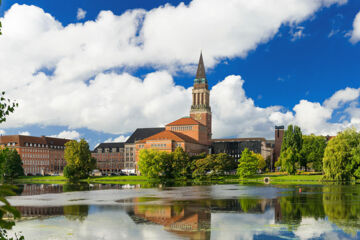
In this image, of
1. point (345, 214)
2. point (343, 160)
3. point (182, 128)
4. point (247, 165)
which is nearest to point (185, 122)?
point (182, 128)

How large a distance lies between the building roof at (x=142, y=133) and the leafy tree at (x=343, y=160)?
388 ft

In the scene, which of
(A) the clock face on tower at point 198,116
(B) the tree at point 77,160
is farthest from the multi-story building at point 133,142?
(B) the tree at point 77,160

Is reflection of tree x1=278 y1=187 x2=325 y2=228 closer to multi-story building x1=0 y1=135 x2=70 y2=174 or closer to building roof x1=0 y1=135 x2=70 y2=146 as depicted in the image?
multi-story building x1=0 y1=135 x2=70 y2=174

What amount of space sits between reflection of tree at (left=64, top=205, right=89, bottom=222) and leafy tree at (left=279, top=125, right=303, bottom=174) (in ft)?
264

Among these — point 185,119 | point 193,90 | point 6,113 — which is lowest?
point 6,113

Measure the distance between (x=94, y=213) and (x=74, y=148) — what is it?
85734 millimetres

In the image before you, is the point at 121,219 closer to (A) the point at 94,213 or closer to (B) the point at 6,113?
(A) the point at 94,213

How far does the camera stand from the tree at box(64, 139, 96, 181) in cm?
11519

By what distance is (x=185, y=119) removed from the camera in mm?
168375

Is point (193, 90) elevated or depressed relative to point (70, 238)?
elevated

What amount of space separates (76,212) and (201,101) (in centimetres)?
15220

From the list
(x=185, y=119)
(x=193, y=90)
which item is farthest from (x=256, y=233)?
(x=193, y=90)

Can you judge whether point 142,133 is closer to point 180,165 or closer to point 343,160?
point 180,165

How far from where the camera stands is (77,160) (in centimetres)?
11438
